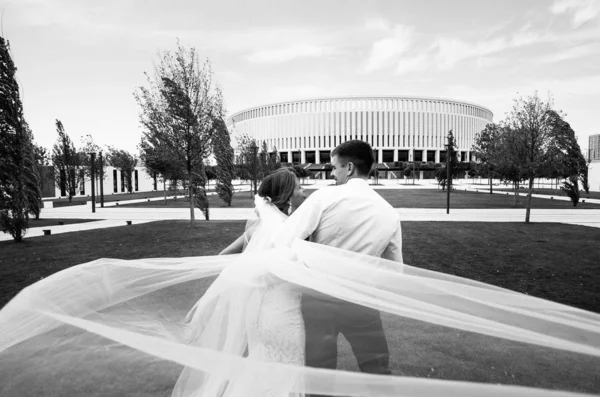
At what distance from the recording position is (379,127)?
12494 centimetres

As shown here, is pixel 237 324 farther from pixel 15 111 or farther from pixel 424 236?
pixel 15 111

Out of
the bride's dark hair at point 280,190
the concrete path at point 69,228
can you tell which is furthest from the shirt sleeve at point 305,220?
the concrete path at point 69,228

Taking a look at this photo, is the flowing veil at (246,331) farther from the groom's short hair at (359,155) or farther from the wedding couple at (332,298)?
the groom's short hair at (359,155)

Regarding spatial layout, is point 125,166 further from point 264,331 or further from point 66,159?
point 264,331

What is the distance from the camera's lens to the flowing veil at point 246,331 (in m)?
1.94

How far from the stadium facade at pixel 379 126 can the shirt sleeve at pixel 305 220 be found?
122 metres

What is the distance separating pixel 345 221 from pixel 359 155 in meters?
0.59

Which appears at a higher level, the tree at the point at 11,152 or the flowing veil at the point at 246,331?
the tree at the point at 11,152

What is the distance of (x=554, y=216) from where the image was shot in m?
21.3

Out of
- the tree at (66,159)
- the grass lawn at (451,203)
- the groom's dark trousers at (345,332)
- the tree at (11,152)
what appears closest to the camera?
the groom's dark trousers at (345,332)

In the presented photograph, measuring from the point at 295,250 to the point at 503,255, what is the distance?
10204mm

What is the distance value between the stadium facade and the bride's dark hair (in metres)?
A: 121

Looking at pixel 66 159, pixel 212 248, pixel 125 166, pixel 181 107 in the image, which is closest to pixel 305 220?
pixel 212 248

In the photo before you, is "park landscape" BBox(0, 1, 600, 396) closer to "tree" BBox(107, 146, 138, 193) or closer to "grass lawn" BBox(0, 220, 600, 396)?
"grass lawn" BBox(0, 220, 600, 396)
